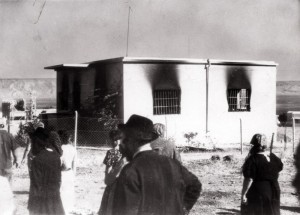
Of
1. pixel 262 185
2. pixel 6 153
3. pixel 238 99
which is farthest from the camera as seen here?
pixel 238 99

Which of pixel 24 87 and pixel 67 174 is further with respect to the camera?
pixel 24 87

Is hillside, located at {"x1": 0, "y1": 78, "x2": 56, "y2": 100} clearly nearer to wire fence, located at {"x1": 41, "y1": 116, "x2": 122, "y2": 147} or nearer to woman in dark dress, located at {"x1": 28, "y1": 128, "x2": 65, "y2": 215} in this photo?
wire fence, located at {"x1": 41, "y1": 116, "x2": 122, "y2": 147}

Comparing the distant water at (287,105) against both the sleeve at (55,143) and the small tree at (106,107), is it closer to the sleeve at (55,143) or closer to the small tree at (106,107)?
the small tree at (106,107)

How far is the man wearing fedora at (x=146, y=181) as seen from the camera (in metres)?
2.67

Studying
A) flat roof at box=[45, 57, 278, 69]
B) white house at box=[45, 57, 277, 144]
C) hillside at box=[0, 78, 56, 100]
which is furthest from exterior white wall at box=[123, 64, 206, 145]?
hillside at box=[0, 78, 56, 100]

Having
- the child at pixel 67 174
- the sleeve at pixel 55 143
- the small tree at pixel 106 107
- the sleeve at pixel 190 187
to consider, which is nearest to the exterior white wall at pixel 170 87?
the small tree at pixel 106 107

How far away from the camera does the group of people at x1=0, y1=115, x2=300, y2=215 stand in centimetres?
273

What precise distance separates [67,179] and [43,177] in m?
1.27

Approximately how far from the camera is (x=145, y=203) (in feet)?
A: 8.96

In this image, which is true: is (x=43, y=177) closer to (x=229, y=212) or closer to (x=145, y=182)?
(x=145, y=182)

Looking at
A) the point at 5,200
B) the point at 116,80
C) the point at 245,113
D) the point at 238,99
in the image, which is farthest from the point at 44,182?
the point at 245,113

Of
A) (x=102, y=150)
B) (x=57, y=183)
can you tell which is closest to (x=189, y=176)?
(x=57, y=183)

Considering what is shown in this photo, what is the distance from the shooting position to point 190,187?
10.1 feet

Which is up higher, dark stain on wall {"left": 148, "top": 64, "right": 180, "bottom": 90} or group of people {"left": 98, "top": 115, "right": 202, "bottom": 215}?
dark stain on wall {"left": 148, "top": 64, "right": 180, "bottom": 90}
